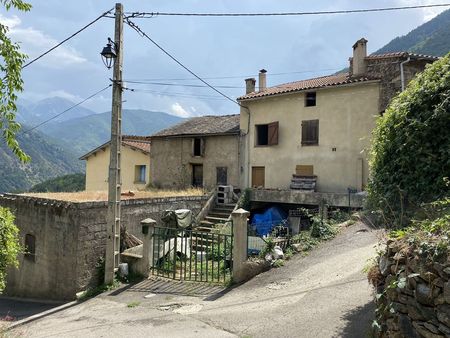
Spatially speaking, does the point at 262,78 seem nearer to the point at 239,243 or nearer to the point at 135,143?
the point at 135,143

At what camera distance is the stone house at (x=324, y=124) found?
63.8 ft

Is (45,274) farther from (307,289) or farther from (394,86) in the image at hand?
(394,86)

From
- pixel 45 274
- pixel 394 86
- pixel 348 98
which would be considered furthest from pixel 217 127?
pixel 45 274

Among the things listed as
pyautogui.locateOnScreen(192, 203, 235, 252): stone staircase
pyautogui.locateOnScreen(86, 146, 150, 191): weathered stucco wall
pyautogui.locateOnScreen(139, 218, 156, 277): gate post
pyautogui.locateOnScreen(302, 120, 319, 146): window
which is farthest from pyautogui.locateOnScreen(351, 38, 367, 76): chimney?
pyautogui.locateOnScreen(86, 146, 150, 191): weathered stucco wall

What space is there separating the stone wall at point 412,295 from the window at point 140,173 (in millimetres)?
27793

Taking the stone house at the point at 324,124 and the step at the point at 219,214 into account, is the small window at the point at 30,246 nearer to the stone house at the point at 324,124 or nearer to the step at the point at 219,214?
the step at the point at 219,214

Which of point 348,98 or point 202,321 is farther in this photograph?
point 348,98

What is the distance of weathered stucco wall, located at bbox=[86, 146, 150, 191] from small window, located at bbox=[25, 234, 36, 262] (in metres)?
14.6

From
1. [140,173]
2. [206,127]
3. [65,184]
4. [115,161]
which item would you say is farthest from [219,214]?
[65,184]

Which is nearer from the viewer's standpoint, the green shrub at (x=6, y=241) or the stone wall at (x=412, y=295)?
the stone wall at (x=412, y=295)

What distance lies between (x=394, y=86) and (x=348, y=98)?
236 cm

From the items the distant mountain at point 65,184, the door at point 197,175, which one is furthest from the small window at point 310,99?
the distant mountain at point 65,184

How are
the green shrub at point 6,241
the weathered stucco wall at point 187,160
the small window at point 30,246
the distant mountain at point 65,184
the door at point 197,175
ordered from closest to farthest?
the green shrub at point 6,241, the small window at point 30,246, the weathered stucco wall at point 187,160, the door at point 197,175, the distant mountain at point 65,184

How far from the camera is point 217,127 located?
88.9 ft
